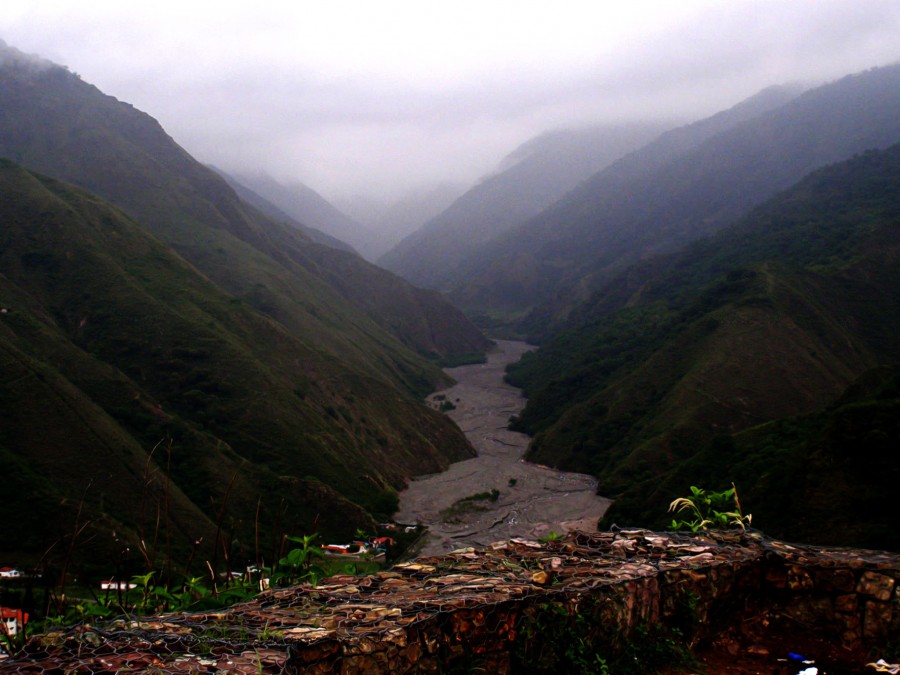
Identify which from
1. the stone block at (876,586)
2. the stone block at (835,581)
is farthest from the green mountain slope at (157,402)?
the stone block at (876,586)

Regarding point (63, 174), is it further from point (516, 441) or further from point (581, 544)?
point (581, 544)

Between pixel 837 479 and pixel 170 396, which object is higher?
pixel 170 396

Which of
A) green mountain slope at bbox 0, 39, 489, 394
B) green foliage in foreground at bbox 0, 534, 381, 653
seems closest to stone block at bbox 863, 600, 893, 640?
green foliage in foreground at bbox 0, 534, 381, 653

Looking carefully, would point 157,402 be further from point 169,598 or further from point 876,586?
point 876,586

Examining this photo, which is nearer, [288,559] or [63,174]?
[288,559]

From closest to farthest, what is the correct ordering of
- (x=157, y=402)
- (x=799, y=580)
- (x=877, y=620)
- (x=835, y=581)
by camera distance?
1. (x=877, y=620)
2. (x=835, y=581)
3. (x=799, y=580)
4. (x=157, y=402)

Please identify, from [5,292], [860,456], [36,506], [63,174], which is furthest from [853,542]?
[63,174]

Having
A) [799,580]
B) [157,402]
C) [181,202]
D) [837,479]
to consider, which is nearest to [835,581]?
[799,580]
